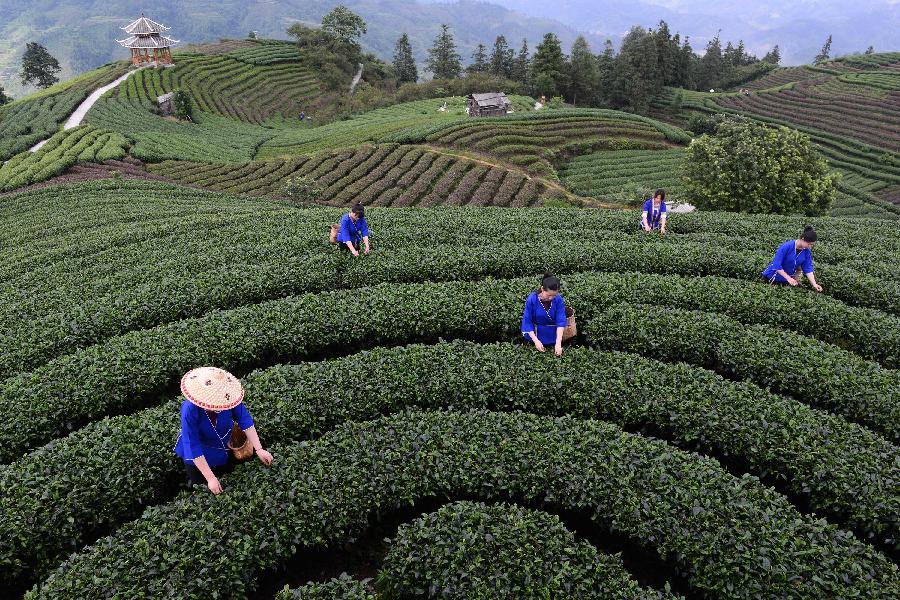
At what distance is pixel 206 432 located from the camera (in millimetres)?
7051

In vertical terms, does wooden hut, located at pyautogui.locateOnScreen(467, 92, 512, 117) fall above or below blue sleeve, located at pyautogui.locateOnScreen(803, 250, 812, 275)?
above

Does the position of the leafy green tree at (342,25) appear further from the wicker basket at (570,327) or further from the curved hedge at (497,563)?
the curved hedge at (497,563)

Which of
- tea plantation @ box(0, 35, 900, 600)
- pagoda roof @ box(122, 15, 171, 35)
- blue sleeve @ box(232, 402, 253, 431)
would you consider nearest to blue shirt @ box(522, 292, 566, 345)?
tea plantation @ box(0, 35, 900, 600)

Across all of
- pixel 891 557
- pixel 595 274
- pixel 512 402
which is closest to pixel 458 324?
pixel 512 402

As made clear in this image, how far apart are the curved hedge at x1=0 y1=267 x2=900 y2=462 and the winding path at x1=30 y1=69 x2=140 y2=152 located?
1786 inches

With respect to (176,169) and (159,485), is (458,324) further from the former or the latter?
(176,169)

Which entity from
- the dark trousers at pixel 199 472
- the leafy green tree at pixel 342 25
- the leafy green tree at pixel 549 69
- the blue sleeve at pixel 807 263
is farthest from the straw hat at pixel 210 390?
the leafy green tree at pixel 342 25

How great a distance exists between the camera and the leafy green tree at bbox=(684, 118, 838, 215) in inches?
1119

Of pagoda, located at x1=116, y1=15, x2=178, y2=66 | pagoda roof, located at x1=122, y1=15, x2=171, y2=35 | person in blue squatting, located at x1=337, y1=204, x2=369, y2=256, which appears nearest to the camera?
person in blue squatting, located at x1=337, y1=204, x2=369, y2=256

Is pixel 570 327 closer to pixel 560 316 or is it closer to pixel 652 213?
pixel 560 316

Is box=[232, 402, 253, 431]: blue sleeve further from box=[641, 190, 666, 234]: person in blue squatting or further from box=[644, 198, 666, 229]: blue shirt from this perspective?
box=[644, 198, 666, 229]: blue shirt

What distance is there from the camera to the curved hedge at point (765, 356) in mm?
9836

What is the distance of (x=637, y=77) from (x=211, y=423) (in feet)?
311

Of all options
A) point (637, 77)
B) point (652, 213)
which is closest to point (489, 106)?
point (637, 77)
